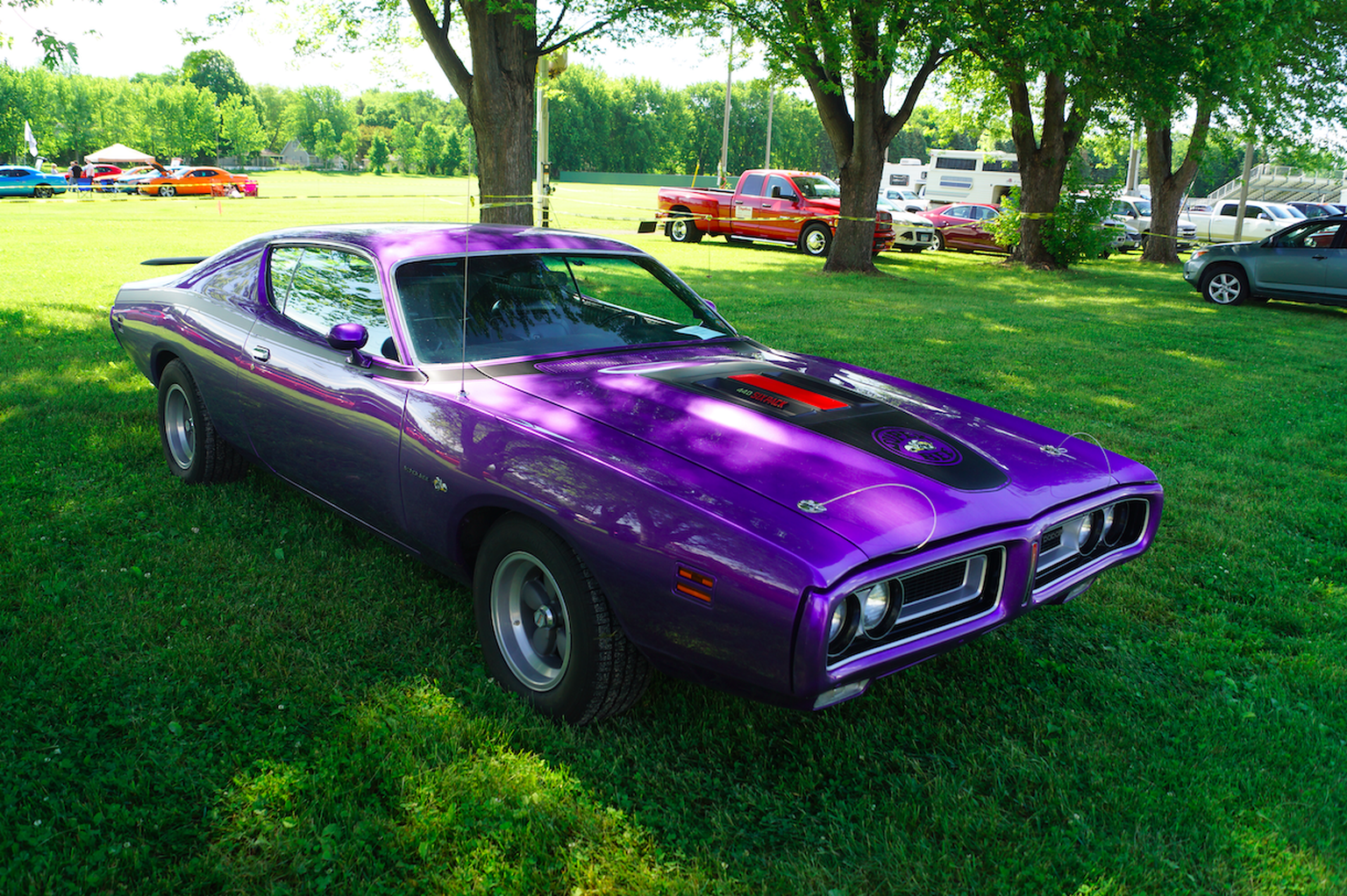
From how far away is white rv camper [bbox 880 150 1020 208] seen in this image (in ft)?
→ 144

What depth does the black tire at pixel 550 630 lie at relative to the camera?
251 centimetres

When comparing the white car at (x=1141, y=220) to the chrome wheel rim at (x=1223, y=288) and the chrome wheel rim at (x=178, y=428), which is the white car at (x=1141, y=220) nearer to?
the chrome wheel rim at (x=1223, y=288)

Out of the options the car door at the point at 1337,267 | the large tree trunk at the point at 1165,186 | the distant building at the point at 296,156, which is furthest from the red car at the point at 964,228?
the distant building at the point at 296,156

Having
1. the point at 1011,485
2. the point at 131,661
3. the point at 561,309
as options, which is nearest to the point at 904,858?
the point at 1011,485

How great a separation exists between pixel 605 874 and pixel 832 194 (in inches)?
826

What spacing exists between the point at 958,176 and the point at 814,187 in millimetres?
28884

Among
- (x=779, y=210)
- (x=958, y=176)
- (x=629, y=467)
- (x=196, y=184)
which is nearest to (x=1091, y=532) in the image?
(x=629, y=467)

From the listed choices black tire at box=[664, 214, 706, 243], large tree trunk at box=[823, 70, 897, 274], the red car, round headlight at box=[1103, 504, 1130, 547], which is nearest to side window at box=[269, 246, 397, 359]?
round headlight at box=[1103, 504, 1130, 547]

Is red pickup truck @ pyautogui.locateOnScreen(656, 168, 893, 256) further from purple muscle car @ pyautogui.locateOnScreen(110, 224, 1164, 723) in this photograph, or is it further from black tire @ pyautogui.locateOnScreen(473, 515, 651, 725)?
black tire @ pyautogui.locateOnScreen(473, 515, 651, 725)

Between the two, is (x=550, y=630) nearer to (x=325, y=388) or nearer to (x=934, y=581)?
(x=934, y=581)

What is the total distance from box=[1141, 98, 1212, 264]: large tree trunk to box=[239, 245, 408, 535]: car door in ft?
61.9

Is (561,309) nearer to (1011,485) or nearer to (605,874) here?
(1011,485)

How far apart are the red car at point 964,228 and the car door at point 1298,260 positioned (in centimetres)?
1023

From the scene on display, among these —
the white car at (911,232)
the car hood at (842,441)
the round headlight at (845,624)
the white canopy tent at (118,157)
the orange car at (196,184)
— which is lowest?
the round headlight at (845,624)
